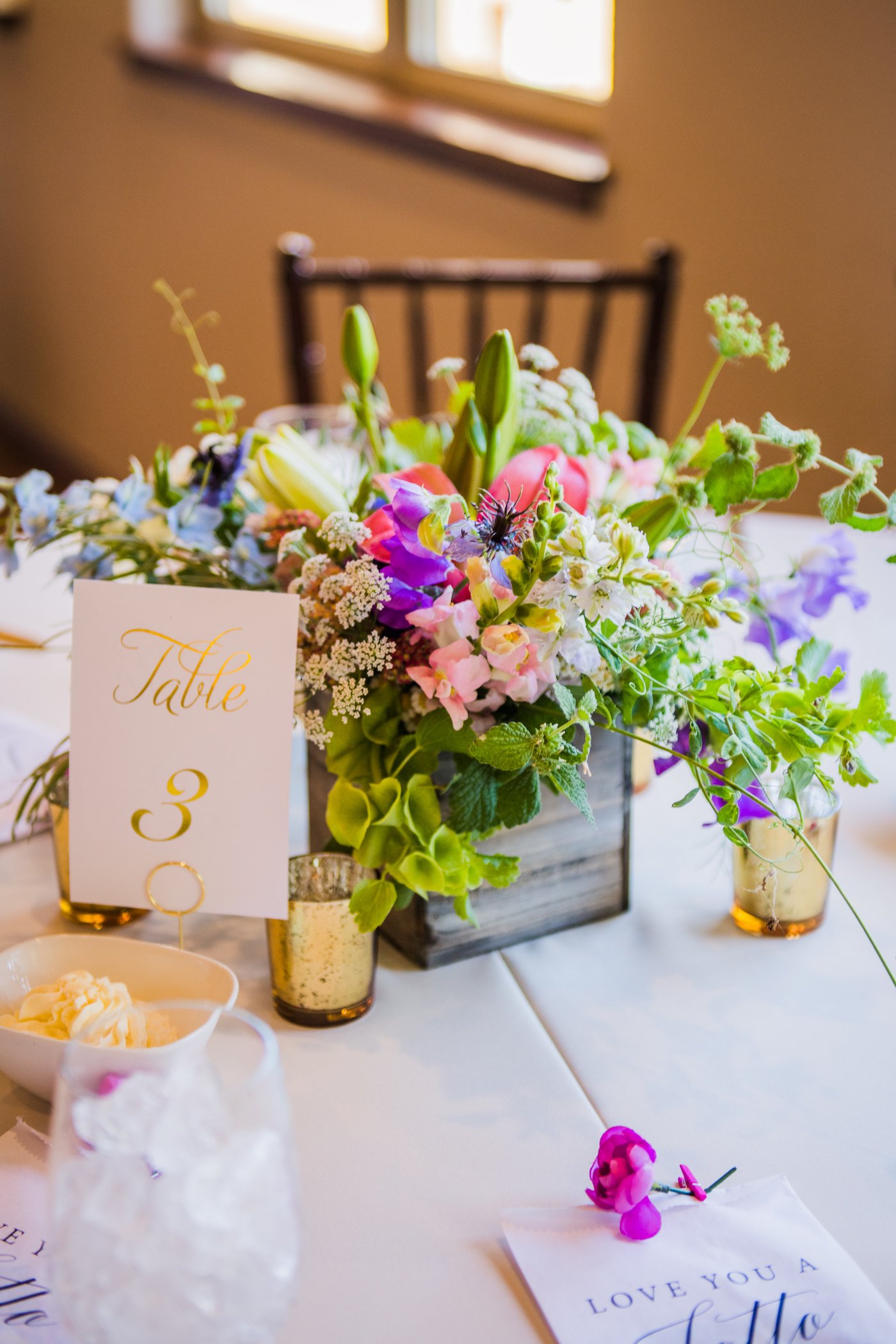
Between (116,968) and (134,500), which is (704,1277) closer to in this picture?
(116,968)

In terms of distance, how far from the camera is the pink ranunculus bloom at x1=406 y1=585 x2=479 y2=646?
57cm

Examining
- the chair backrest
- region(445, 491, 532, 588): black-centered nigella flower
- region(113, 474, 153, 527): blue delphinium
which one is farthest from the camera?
the chair backrest

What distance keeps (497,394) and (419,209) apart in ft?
7.49

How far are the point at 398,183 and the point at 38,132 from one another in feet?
6.22

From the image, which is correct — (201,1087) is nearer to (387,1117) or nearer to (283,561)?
(387,1117)

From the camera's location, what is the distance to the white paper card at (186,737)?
24.3 inches

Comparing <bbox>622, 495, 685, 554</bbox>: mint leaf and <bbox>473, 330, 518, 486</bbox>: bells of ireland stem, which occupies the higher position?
<bbox>473, 330, 518, 486</bbox>: bells of ireland stem

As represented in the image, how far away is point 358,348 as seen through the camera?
0.81 m

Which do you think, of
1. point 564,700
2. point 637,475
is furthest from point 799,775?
point 637,475

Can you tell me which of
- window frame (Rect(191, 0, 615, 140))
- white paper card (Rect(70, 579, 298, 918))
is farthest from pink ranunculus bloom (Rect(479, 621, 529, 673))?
window frame (Rect(191, 0, 615, 140))

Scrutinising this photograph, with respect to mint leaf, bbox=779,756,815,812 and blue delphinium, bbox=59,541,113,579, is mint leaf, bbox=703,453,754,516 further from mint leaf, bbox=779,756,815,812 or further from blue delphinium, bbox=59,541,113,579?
blue delphinium, bbox=59,541,113,579

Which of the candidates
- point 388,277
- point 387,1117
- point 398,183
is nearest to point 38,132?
point 398,183

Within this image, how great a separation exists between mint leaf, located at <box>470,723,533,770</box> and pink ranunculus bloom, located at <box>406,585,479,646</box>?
5 cm

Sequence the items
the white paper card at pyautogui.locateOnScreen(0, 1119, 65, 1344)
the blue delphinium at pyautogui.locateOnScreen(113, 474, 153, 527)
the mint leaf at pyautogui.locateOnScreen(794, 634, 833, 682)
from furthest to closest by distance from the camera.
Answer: the blue delphinium at pyautogui.locateOnScreen(113, 474, 153, 527) → the mint leaf at pyautogui.locateOnScreen(794, 634, 833, 682) → the white paper card at pyautogui.locateOnScreen(0, 1119, 65, 1344)
